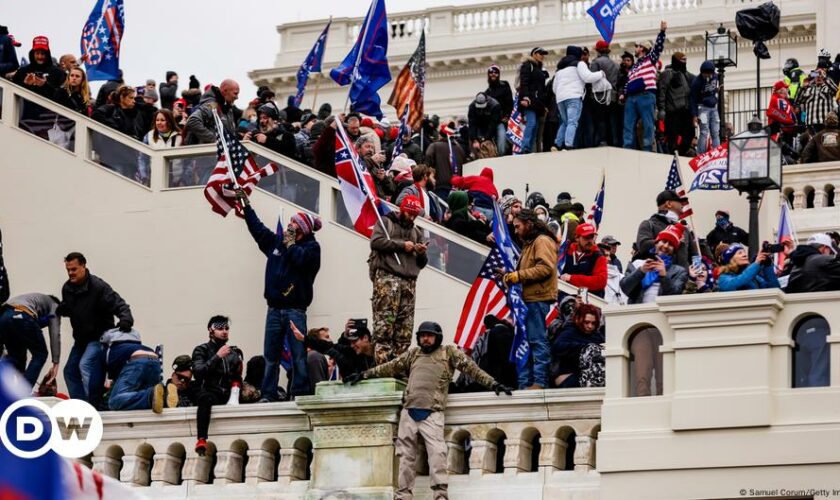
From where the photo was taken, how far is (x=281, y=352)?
18500 millimetres

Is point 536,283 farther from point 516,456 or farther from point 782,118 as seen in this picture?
point 782,118

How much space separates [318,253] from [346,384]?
298 centimetres

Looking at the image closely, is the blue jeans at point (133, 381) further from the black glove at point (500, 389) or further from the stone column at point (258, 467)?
the black glove at point (500, 389)

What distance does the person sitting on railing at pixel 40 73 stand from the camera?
2391 cm

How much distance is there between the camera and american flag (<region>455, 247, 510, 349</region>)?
57.5 feet

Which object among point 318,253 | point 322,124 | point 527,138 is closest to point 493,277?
point 318,253

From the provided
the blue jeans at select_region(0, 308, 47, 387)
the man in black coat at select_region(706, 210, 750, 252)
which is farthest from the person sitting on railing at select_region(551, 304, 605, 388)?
the man in black coat at select_region(706, 210, 750, 252)

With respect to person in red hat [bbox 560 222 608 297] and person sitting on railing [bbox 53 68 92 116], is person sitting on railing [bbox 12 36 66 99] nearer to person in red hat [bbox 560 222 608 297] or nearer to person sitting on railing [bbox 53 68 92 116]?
person sitting on railing [bbox 53 68 92 116]

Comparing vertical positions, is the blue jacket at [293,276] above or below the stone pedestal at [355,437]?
above

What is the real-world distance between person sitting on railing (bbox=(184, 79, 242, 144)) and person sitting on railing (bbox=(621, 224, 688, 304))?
7957 mm

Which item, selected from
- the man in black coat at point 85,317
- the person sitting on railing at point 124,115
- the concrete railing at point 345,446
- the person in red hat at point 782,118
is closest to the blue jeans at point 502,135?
the person in red hat at point 782,118

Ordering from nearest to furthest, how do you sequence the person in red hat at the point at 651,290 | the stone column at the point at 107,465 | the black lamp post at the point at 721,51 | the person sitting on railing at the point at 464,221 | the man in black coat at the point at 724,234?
1. the person in red hat at the point at 651,290
2. the stone column at the point at 107,465
3. the person sitting on railing at the point at 464,221
4. the man in black coat at the point at 724,234
5. the black lamp post at the point at 721,51

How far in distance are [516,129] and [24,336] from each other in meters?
10.4

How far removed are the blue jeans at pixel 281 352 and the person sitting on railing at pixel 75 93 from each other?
628cm
